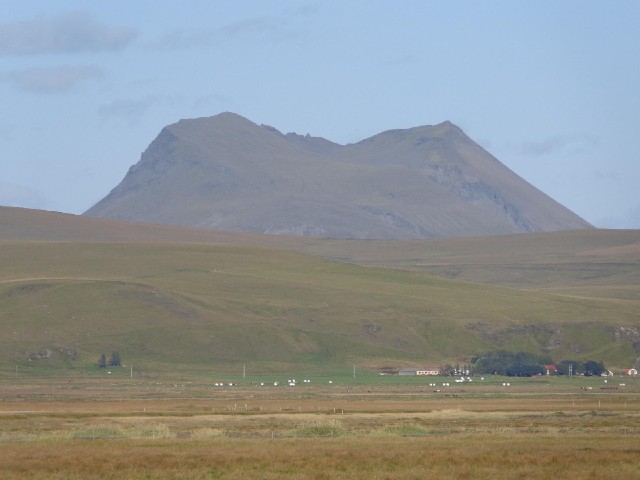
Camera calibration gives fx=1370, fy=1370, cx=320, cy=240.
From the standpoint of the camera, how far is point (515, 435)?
5878cm

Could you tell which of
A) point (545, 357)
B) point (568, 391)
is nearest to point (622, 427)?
point (568, 391)

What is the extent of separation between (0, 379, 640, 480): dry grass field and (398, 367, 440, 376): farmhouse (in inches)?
1743

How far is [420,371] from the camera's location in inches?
5891

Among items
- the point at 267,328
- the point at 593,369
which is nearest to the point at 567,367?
the point at 593,369

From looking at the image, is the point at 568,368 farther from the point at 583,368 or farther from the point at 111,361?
the point at 111,361

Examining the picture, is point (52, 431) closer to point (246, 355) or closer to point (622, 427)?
point (622, 427)

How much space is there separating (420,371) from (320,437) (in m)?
91.4

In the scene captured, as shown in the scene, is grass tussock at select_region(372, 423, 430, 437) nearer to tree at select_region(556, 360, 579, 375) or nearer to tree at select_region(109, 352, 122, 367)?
tree at select_region(556, 360, 579, 375)

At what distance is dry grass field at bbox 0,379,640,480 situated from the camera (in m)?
45.3

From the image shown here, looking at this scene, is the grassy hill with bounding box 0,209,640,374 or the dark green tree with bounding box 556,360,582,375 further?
the grassy hill with bounding box 0,209,640,374

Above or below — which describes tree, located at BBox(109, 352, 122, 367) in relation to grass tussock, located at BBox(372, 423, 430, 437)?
above

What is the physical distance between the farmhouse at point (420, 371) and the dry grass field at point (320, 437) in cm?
4428

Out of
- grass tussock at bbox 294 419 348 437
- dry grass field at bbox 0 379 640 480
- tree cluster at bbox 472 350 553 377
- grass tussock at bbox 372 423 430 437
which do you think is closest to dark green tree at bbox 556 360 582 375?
tree cluster at bbox 472 350 553 377

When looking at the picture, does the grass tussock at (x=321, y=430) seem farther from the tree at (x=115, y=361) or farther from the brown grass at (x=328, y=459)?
the tree at (x=115, y=361)
